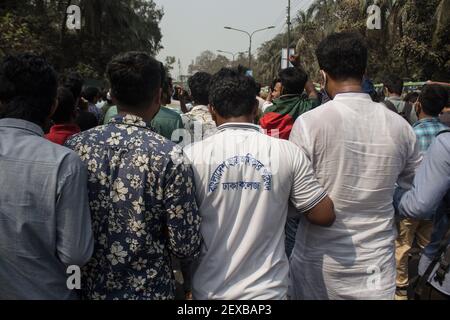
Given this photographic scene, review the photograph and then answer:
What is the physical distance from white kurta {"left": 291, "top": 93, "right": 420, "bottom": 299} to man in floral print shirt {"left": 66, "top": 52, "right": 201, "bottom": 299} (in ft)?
2.16

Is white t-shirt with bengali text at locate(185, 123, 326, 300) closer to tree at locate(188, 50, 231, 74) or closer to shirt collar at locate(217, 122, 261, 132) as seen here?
shirt collar at locate(217, 122, 261, 132)

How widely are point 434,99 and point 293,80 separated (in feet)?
4.14

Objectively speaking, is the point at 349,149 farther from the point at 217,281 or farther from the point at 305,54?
the point at 305,54

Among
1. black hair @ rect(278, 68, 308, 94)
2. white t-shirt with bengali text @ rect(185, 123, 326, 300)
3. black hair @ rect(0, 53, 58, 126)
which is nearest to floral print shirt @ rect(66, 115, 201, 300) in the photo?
white t-shirt with bengali text @ rect(185, 123, 326, 300)

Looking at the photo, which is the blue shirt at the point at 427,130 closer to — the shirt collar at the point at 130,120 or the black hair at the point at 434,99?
the black hair at the point at 434,99

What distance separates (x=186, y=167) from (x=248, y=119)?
1.37ft

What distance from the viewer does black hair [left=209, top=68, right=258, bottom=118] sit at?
2.10m

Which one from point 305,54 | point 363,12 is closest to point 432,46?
point 363,12

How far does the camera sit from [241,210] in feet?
6.47

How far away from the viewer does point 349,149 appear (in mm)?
2158

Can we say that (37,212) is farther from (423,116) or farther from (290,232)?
(423,116)

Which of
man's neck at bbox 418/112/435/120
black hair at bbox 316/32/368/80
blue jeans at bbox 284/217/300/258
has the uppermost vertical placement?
black hair at bbox 316/32/368/80

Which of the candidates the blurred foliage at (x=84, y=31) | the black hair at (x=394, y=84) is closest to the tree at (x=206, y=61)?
the blurred foliage at (x=84, y=31)

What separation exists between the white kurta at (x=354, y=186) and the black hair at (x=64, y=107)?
160cm
